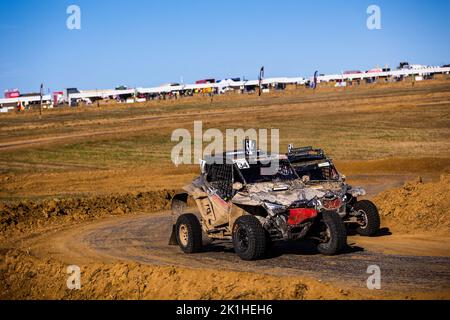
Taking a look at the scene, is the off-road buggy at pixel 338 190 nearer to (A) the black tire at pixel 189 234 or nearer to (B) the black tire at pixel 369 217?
(B) the black tire at pixel 369 217

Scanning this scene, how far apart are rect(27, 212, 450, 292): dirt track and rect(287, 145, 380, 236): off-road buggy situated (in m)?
0.43

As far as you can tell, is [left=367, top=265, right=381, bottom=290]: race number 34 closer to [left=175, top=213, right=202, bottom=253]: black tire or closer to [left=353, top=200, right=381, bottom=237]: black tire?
[left=353, top=200, right=381, bottom=237]: black tire

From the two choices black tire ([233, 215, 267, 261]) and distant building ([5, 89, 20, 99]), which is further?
distant building ([5, 89, 20, 99])

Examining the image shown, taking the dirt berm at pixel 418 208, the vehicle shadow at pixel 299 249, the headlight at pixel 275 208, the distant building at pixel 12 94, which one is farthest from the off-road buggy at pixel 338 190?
the distant building at pixel 12 94

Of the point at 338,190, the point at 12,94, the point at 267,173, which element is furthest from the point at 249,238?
the point at 12,94

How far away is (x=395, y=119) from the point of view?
44469 mm

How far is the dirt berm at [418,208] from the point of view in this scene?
15.6 metres

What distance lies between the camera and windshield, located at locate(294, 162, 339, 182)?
15465mm

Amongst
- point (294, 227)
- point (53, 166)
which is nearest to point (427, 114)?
point (53, 166)

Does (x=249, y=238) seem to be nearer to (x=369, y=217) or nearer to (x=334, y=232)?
(x=334, y=232)

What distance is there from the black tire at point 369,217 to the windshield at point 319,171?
1012 mm

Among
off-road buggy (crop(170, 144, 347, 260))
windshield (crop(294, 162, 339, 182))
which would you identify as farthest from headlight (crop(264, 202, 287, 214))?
windshield (crop(294, 162, 339, 182))
